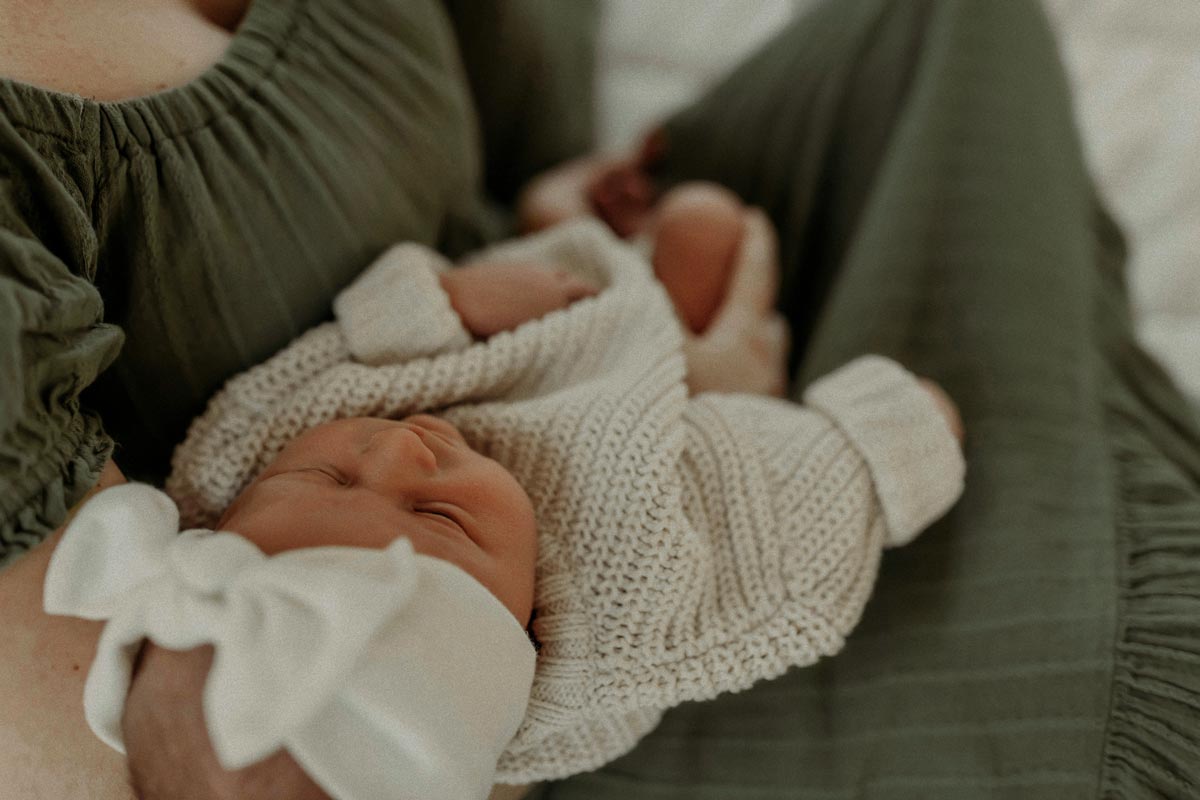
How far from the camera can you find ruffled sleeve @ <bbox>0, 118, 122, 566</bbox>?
0.41m

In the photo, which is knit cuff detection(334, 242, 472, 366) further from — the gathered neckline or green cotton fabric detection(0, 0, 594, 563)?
the gathered neckline

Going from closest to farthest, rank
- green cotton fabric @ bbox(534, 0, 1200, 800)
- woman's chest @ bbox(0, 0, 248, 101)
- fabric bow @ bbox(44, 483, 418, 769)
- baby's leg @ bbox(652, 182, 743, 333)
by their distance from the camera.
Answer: fabric bow @ bbox(44, 483, 418, 769)
woman's chest @ bbox(0, 0, 248, 101)
green cotton fabric @ bbox(534, 0, 1200, 800)
baby's leg @ bbox(652, 182, 743, 333)

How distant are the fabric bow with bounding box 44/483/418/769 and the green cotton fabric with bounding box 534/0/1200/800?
0.40 m

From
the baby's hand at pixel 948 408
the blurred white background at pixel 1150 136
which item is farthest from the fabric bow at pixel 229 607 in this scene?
the blurred white background at pixel 1150 136

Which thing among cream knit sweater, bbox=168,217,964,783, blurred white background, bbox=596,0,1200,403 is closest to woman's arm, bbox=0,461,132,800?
cream knit sweater, bbox=168,217,964,783

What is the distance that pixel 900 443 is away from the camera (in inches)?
26.3

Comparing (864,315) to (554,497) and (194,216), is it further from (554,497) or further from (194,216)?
(194,216)

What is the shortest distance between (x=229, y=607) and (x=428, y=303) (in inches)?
11.8

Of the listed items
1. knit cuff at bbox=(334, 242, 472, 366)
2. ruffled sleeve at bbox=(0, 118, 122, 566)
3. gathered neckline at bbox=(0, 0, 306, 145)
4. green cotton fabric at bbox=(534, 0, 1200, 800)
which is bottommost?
green cotton fabric at bbox=(534, 0, 1200, 800)

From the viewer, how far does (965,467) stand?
745 millimetres

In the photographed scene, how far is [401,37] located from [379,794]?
0.61 m

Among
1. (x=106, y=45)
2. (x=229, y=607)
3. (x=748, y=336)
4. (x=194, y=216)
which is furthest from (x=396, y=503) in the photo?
(x=748, y=336)

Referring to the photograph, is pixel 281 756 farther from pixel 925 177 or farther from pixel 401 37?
pixel 925 177

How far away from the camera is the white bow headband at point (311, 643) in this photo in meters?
0.38
